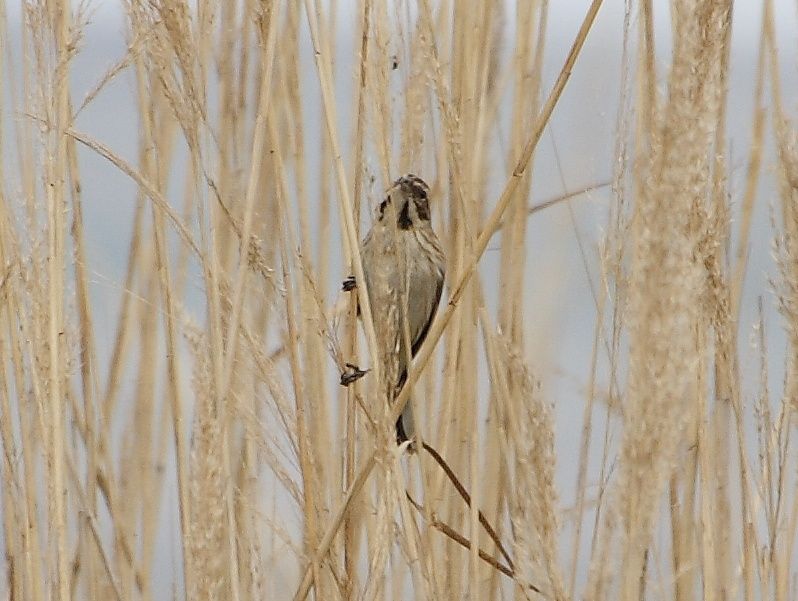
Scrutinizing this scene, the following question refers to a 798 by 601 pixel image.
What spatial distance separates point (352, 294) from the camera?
1.45m

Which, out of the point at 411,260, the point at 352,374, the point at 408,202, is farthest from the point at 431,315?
the point at 352,374

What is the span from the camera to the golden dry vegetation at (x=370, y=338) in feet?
2.72

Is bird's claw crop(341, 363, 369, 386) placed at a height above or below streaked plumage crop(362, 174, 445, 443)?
below

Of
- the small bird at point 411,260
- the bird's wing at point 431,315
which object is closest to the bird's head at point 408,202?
the small bird at point 411,260

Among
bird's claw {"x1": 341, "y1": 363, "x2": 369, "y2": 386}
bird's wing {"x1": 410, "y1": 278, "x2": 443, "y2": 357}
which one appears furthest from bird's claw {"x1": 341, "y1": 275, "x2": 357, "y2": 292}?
bird's wing {"x1": 410, "y1": 278, "x2": 443, "y2": 357}

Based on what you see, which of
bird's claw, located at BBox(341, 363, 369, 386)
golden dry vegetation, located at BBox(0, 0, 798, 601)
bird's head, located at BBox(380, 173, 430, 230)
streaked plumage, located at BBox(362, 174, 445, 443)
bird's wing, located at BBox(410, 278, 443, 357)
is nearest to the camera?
golden dry vegetation, located at BBox(0, 0, 798, 601)

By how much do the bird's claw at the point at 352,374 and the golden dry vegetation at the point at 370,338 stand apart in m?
0.02

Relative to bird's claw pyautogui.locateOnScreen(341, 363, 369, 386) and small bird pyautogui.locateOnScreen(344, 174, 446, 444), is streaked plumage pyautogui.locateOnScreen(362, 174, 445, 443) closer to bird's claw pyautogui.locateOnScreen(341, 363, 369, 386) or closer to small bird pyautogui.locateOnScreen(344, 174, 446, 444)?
small bird pyautogui.locateOnScreen(344, 174, 446, 444)

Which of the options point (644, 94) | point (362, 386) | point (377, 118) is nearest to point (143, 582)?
point (362, 386)

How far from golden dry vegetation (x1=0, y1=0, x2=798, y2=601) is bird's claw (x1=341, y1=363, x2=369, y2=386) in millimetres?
22

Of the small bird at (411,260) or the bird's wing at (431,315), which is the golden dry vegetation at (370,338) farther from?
the bird's wing at (431,315)

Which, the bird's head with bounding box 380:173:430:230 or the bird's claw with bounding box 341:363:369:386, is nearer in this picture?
the bird's claw with bounding box 341:363:369:386

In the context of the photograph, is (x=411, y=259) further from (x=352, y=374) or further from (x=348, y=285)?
(x=352, y=374)

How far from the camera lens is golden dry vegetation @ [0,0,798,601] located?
829 millimetres
